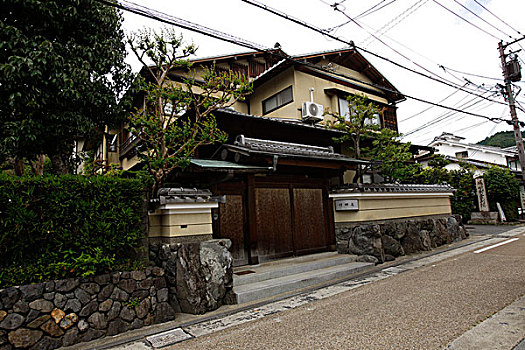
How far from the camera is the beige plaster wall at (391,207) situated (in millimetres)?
9602

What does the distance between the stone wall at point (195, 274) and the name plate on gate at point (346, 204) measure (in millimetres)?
5136

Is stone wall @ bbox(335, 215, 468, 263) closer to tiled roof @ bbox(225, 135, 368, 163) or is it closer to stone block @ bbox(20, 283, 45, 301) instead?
tiled roof @ bbox(225, 135, 368, 163)

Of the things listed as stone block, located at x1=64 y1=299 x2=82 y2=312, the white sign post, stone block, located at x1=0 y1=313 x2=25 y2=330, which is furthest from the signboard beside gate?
stone block, located at x1=0 y1=313 x2=25 y2=330

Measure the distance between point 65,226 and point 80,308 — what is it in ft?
4.23

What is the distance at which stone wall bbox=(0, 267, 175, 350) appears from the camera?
13.3 ft

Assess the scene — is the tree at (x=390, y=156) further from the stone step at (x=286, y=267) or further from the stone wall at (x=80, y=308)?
the stone wall at (x=80, y=308)

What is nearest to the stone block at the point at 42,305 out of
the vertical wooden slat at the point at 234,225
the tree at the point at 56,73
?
the tree at the point at 56,73

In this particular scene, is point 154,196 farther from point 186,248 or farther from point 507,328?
point 507,328

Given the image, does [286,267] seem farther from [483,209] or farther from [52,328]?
[483,209]

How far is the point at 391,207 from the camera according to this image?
10391 mm

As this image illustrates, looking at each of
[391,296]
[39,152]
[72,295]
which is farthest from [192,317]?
[39,152]

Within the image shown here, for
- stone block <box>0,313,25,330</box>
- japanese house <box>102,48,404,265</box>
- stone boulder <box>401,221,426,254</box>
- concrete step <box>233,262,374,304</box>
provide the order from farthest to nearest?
stone boulder <box>401,221,426,254</box>
japanese house <box>102,48,404,265</box>
concrete step <box>233,262,374,304</box>
stone block <box>0,313,25,330</box>

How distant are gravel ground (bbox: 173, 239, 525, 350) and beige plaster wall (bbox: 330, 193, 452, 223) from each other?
8.99ft

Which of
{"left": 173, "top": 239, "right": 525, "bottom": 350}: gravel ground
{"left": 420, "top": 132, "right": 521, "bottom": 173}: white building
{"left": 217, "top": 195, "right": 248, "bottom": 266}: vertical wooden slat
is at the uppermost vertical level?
{"left": 420, "top": 132, "right": 521, "bottom": 173}: white building
